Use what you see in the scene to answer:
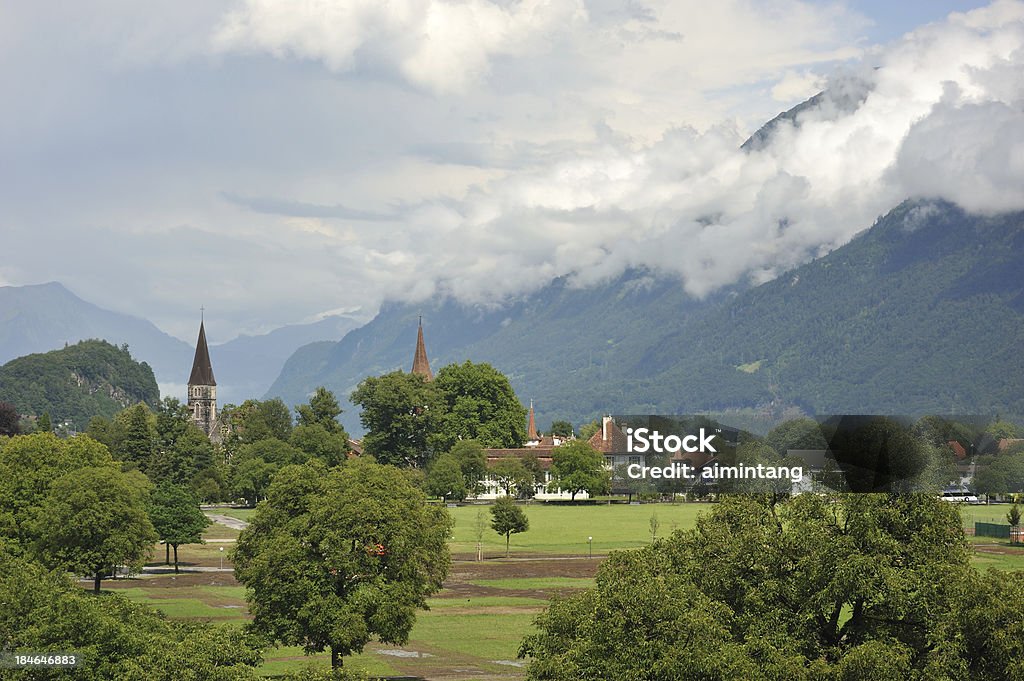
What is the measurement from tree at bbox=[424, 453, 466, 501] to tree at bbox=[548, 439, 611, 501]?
35.9 ft

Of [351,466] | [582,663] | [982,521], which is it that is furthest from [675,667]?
[982,521]

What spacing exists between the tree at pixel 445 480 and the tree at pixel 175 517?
5504 centimetres

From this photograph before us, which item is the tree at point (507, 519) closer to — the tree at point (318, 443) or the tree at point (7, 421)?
the tree at point (318, 443)

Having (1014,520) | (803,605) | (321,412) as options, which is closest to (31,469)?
(803,605)

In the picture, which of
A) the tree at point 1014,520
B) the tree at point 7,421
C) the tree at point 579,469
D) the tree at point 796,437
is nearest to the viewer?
the tree at point 796,437

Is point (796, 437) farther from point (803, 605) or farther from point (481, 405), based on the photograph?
point (481, 405)

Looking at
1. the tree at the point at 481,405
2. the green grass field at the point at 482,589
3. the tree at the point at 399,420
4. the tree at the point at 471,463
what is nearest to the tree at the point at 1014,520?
the green grass field at the point at 482,589

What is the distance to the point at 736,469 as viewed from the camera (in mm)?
57438

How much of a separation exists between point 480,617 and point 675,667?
33.7 m

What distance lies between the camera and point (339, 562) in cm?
4744

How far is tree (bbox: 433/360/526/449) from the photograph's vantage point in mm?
179625

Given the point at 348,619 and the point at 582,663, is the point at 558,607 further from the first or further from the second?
the point at 348,619

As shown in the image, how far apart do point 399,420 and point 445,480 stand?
1839 centimetres

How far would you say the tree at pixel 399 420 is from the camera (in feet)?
546
